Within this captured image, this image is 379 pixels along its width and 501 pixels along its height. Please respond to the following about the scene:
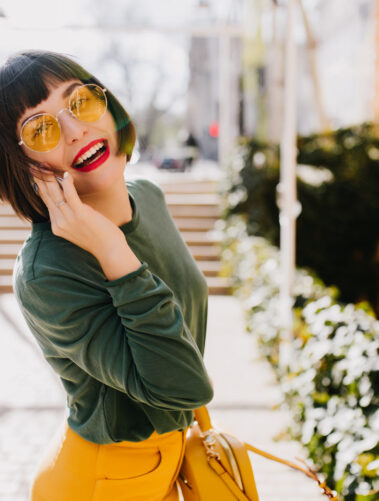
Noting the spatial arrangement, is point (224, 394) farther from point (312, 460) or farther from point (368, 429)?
point (368, 429)

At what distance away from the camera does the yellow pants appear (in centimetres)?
115

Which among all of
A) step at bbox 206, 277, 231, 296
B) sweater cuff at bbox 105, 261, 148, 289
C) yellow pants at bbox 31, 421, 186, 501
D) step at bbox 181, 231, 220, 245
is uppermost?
sweater cuff at bbox 105, 261, 148, 289

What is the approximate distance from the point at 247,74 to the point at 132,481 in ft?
33.2

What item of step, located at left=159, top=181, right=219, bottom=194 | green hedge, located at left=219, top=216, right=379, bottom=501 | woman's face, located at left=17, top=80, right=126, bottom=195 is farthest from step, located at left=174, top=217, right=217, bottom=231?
woman's face, located at left=17, top=80, right=126, bottom=195

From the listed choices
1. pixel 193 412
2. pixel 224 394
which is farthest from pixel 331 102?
pixel 193 412

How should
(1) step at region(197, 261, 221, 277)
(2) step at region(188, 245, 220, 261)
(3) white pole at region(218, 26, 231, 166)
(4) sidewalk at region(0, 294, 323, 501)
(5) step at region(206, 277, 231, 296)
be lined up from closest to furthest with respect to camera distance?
(4) sidewalk at region(0, 294, 323, 501)
(5) step at region(206, 277, 231, 296)
(1) step at region(197, 261, 221, 277)
(2) step at region(188, 245, 220, 261)
(3) white pole at region(218, 26, 231, 166)

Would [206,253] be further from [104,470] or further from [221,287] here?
[104,470]

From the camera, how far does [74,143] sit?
1119mm

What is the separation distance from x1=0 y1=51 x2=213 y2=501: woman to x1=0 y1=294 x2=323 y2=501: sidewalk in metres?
1.93

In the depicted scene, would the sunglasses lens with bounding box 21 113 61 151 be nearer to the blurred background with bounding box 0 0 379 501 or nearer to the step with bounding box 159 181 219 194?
the blurred background with bounding box 0 0 379 501

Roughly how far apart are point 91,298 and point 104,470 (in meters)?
0.42

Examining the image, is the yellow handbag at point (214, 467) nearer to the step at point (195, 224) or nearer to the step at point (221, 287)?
the step at point (221, 287)

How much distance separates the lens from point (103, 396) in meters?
1.15

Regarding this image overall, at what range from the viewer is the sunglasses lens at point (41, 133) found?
1.05 m
